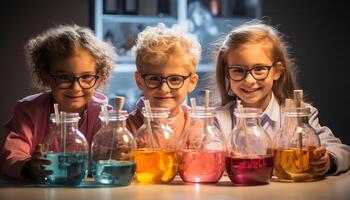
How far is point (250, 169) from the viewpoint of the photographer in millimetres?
1313

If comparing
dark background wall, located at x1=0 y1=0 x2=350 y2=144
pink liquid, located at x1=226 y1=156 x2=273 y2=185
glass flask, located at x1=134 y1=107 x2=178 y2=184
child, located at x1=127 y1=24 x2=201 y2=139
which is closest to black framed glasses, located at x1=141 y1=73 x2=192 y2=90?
child, located at x1=127 y1=24 x2=201 y2=139

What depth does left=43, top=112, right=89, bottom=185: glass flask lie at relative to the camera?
1.31 m

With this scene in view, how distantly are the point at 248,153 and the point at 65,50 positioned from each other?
0.69m

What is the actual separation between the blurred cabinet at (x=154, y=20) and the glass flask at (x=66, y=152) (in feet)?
8.31

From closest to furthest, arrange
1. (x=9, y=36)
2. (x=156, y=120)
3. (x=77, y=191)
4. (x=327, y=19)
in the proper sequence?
(x=77, y=191) < (x=156, y=120) < (x=9, y=36) < (x=327, y=19)

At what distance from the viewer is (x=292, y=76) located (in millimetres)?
Answer: 2006

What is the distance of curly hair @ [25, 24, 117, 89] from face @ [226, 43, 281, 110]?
401 mm

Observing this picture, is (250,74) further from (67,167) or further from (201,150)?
(67,167)

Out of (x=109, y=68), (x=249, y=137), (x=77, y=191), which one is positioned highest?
(x=109, y=68)

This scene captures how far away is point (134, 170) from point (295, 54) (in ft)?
8.53

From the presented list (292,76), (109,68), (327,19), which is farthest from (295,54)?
(109,68)

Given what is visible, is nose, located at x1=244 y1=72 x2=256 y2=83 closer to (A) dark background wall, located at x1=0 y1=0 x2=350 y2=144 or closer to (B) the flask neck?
(B) the flask neck

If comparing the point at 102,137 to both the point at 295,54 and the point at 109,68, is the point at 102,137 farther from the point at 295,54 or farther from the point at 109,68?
the point at 295,54

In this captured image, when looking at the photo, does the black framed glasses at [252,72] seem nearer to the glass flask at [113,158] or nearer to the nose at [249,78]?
the nose at [249,78]
